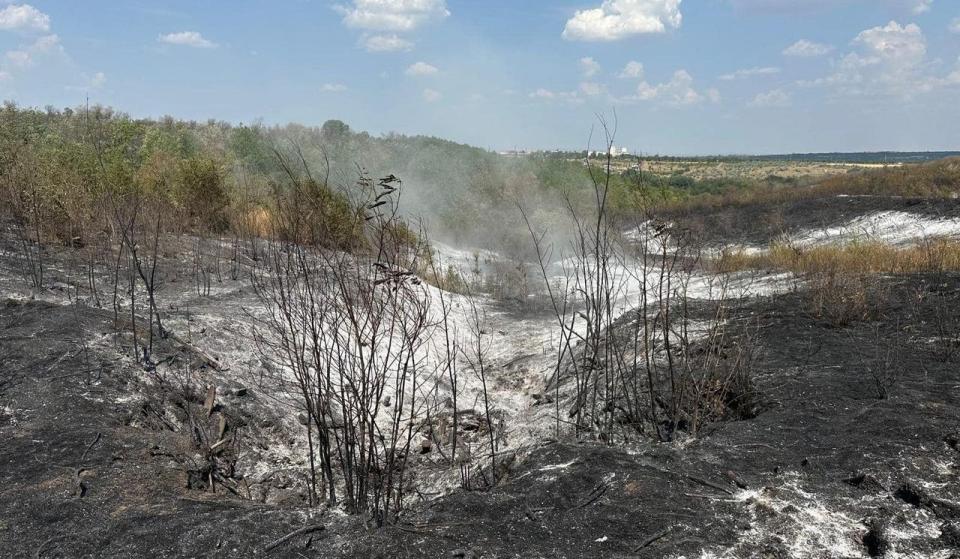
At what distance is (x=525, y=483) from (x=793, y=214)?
71.7 ft

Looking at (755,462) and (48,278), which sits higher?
(48,278)

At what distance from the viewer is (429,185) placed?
20.7m

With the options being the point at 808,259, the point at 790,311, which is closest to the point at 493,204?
the point at 808,259

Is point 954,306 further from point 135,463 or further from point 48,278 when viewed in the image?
point 48,278

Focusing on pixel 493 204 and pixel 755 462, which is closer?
pixel 755 462

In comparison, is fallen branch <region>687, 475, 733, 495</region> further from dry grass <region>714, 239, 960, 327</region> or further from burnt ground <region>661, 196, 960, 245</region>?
burnt ground <region>661, 196, 960, 245</region>

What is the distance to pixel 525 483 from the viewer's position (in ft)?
12.8

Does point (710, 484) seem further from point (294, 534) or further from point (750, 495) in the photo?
point (294, 534)

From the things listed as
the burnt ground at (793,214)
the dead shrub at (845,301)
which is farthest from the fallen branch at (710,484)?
the burnt ground at (793,214)

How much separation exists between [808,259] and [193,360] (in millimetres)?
10377

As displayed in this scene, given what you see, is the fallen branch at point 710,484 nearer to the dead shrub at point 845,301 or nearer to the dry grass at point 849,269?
the dry grass at point 849,269

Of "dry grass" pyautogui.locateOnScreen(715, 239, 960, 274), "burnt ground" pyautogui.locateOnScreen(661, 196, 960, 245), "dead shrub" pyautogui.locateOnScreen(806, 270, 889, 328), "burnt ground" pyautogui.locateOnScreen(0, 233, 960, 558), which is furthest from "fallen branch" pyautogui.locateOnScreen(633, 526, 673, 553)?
"burnt ground" pyautogui.locateOnScreen(661, 196, 960, 245)

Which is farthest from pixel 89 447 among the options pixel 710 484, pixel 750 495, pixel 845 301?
pixel 845 301

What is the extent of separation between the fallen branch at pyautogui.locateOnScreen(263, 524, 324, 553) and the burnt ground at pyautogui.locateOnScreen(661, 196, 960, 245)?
52.8ft
